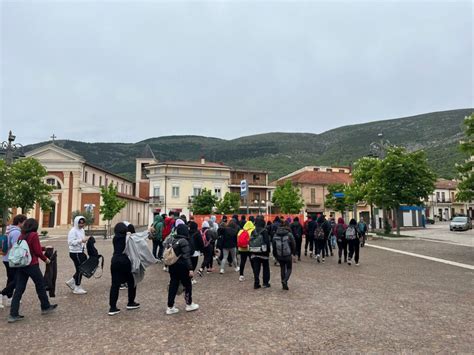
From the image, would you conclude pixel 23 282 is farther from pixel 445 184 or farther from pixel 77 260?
pixel 445 184

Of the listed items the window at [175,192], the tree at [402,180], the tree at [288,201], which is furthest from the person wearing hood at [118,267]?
the window at [175,192]

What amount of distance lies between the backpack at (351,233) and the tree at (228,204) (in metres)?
35.1

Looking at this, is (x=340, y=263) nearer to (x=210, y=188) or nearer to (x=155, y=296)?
(x=155, y=296)

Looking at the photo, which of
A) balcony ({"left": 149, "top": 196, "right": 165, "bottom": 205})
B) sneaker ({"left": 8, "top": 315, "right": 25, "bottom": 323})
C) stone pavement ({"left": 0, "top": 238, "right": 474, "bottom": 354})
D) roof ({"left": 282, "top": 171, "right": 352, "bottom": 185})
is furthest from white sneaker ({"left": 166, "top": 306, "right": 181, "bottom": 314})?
roof ({"left": 282, "top": 171, "right": 352, "bottom": 185})

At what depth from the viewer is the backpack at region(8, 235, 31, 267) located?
248 inches

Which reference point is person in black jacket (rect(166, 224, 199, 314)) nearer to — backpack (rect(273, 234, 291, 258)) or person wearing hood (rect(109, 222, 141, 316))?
person wearing hood (rect(109, 222, 141, 316))

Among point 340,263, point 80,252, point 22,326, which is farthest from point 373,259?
point 22,326

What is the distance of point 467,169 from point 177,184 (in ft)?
132

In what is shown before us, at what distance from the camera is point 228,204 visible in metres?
47.2

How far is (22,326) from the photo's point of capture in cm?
600

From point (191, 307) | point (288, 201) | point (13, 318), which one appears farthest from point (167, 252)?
point (288, 201)

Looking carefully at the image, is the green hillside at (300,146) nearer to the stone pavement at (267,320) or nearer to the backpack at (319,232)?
the backpack at (319,232)

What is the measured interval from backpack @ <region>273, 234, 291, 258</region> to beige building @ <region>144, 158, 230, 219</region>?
42.6 metres

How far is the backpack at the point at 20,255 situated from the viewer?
6.29 metres
